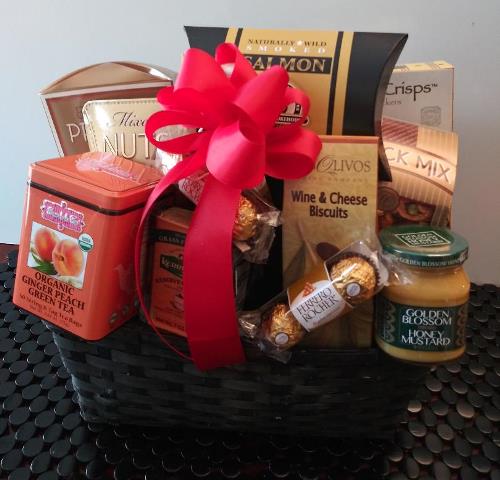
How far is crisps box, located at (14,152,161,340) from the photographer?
0.56 metres

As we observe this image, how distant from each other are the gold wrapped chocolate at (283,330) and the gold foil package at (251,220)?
0.24ft

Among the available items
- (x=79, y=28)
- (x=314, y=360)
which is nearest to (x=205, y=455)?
(x=314, y=360)

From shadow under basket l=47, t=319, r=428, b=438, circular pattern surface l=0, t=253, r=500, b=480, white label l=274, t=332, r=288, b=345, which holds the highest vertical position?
white label l=274, t=332, r=288, b=345

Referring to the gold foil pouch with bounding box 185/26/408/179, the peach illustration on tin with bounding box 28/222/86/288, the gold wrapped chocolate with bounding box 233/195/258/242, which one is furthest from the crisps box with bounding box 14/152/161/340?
the gold foil pouch with bounding box 185/26/408/179

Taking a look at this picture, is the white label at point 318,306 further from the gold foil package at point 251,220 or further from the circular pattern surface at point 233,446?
the circular pattern surface at point 233,446

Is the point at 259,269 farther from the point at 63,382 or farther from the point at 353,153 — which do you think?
the point at 63,382

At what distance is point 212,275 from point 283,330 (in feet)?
0.32

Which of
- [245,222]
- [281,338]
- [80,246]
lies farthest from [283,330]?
[80,246]

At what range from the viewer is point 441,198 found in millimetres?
615

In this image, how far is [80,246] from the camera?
57cm

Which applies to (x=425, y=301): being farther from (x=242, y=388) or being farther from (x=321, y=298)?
(x=242, y=388)

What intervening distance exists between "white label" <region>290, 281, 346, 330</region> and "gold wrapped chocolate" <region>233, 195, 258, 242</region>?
0.09m

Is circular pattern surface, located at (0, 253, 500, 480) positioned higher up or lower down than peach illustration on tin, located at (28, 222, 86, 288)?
lower down

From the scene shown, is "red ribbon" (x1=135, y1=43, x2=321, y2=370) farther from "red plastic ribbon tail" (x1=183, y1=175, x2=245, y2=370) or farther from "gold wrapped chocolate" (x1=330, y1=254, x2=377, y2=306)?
"gold wrapped chocolate" (x1=330, y1=254, x2=377, y2=306)
